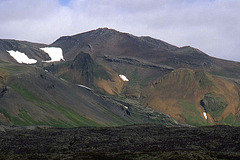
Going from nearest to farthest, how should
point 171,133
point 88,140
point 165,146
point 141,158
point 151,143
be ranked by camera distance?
point 141,158, point 165,146, point 151,143, point 88,140, point 171,133

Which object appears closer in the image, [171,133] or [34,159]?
[34,159]

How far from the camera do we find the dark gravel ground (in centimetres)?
11244

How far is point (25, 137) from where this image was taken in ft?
519

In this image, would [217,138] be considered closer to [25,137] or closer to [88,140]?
[88,140]

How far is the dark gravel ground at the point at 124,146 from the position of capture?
369 ft

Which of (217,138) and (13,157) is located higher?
(217,138)

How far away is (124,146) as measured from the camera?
136 meters

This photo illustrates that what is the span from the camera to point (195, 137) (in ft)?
A: 487

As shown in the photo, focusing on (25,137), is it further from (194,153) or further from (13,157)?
(194,153)

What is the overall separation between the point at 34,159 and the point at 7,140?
42440mm

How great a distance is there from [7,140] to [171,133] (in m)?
57.6

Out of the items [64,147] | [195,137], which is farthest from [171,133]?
[64,147]

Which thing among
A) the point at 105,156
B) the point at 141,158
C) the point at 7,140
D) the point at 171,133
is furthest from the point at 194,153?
the point at 7,140

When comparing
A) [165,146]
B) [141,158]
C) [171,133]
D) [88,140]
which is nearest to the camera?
[141,158]
